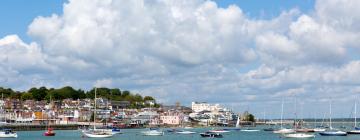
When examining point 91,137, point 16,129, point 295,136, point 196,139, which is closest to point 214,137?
point 196,139

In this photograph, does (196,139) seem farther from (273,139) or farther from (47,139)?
(47,139)

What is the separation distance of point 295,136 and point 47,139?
4847 centimetres

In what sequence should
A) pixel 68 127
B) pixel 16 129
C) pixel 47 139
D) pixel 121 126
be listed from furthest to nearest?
1. pixel 121 126
2. pixel 68 127
3. pixel 16 129
4. pixel 47 139

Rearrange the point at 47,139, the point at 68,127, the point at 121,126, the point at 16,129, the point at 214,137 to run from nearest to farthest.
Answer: the point at 47,139 → the point at 214,137 → the point at 16,129 → the point at 68,127 → the point at 121,126

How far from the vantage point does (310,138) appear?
11425cm

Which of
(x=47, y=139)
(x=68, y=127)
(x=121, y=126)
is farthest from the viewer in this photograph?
(x=121, y=126)

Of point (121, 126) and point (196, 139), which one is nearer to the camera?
point (196, 139)

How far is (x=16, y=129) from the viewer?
17175 cm

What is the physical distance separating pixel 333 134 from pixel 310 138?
46.5 feet

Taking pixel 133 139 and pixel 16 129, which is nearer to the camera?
pixel 133 139

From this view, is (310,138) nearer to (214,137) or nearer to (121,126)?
(214,137)

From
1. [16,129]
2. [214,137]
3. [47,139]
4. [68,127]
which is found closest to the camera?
[47,139]

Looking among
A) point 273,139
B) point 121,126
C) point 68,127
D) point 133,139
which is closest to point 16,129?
point 68,127

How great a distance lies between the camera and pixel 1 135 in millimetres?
117938
